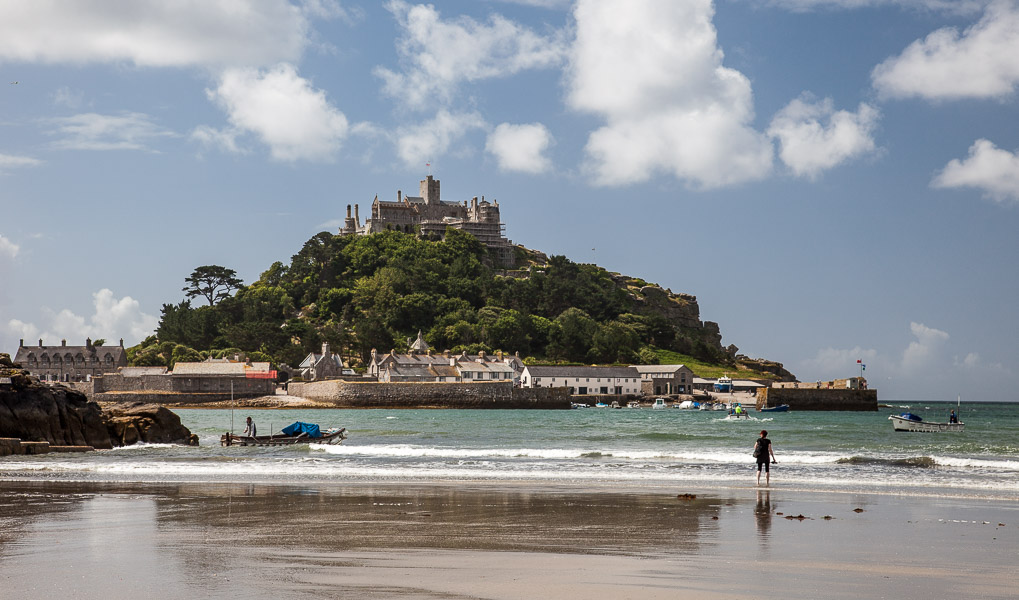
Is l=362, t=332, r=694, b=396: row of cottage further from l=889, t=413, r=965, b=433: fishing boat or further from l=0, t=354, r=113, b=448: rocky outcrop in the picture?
l=0, t=354, r=113, b=448: rocky outcrop

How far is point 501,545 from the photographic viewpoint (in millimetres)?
12273

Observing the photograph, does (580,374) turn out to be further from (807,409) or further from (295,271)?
(295,271)

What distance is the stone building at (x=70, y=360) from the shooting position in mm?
124375

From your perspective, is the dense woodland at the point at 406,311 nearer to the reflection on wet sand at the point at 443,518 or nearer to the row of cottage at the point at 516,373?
the row of cottage at the point at 516,373

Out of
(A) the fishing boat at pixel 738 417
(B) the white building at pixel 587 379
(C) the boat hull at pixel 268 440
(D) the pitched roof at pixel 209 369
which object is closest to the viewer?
(C) the boat hull at pixel 268 440

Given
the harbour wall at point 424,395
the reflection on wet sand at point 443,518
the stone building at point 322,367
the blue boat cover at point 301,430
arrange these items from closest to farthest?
the reflection on wet sand at point 443,518
the blue boat cover at point 301,430
the harbour wall at point 424,395
the stone building at point 322,367

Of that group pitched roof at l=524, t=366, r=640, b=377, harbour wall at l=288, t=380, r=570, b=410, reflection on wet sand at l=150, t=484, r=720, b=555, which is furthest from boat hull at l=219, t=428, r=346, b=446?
pitched roof at l=524, t=366, r=640, b=377

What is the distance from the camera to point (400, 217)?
583ft

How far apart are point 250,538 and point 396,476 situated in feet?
36.5

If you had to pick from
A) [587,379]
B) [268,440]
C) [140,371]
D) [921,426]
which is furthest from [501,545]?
[140,371]

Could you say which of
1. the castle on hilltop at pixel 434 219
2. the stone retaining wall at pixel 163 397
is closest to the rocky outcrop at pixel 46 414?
the stone retaining wall at pixel 163 397

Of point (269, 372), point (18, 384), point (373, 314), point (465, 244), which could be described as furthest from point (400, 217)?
point (18, 384)

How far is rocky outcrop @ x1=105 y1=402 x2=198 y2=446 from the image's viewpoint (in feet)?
123

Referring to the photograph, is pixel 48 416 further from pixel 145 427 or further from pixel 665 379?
pixel 665 379
